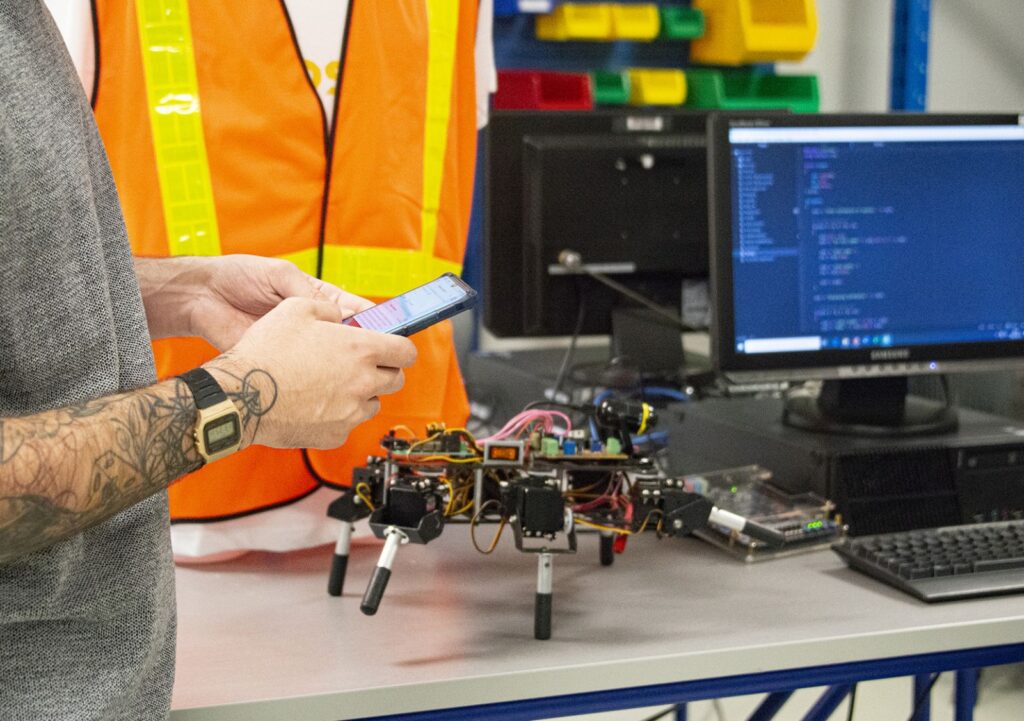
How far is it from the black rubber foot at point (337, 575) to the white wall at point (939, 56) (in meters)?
3.53

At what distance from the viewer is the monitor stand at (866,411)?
5.51ft

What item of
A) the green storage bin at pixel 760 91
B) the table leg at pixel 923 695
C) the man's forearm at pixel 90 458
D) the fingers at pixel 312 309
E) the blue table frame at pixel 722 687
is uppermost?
the green storage bin at pixel 760 91

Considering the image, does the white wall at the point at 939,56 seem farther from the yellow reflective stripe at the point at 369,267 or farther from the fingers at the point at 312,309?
the fingers at the point at 312,309

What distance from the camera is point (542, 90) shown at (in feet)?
11.6

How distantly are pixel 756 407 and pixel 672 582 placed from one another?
0.54 metres

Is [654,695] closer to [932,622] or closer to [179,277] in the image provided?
[932,622]

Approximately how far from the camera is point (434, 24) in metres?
1.51

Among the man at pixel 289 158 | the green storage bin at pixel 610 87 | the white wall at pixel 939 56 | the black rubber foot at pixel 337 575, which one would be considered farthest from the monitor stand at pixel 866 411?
the white wall at pixel 939 56

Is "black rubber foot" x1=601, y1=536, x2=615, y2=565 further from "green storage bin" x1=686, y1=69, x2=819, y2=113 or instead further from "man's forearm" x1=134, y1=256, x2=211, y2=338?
"green storage bin" x1=686, y1=69, x2=819, y2=113

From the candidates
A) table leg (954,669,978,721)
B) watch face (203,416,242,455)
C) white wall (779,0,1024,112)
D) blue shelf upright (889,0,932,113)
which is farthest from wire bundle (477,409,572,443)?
white wall (779,0,1024,112)

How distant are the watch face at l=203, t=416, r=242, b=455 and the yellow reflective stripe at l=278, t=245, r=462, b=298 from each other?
0.62 m

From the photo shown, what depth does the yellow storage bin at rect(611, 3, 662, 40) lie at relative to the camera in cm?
371

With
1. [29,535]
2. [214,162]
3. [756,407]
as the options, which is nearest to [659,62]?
[756,407]

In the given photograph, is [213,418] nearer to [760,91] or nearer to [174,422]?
[174,422]
